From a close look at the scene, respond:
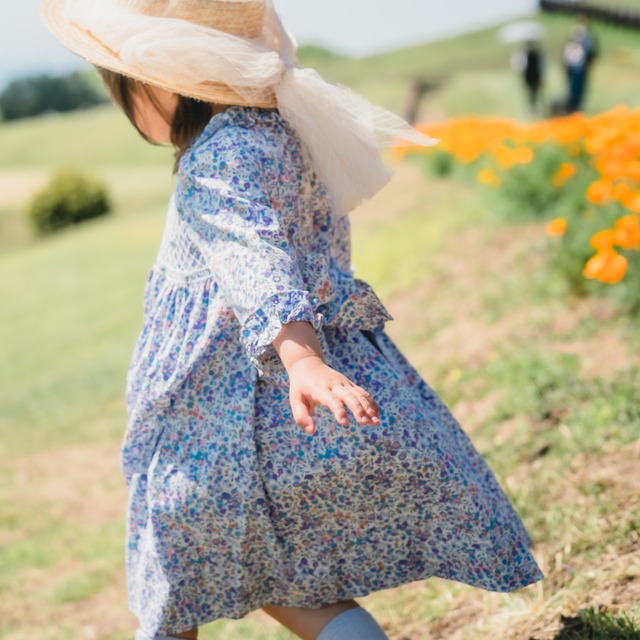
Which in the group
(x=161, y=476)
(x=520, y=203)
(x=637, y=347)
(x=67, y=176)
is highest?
(x=161, y=476)

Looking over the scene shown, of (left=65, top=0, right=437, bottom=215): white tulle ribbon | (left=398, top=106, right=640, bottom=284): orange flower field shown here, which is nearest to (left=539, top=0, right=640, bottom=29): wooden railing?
(left=398, top=106, right=640, bottom=284): orange flower field

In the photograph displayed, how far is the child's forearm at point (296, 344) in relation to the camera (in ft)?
4.95

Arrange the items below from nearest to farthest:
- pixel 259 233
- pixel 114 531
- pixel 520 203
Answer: pixel 259 233
pixel 114 531
pixel 520 203

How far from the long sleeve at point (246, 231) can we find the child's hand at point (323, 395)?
10cm

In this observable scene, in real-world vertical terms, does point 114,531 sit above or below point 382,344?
below

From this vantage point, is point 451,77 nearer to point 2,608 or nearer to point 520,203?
point 520,203

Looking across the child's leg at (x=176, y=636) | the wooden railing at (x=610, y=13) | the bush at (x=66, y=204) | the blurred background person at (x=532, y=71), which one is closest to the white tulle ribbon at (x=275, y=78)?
the child's leg at (x=176, y=636)

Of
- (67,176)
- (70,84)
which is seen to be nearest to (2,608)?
(67,176)

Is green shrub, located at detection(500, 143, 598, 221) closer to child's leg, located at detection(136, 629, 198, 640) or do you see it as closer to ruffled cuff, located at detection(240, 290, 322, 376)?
child's leg, located at detection(136, 629, 198, 640)

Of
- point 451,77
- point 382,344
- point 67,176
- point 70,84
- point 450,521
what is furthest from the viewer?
point 70,84

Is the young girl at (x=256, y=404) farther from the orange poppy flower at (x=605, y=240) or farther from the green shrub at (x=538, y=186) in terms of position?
the green shrub at (x=538, y=186)

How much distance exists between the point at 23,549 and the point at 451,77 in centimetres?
3385

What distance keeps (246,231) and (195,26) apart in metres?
0.46

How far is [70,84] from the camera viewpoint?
82125 millimetres
